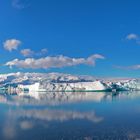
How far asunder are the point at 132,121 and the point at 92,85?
8138 centimetres

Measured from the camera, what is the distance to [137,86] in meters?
120

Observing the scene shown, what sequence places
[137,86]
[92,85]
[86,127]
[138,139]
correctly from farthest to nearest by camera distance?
[137,86] < [92,85] < [86,127] < [138,139]

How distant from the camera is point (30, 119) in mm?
21406

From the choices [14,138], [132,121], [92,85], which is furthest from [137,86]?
[14,138]

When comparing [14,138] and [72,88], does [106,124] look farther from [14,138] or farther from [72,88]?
[72,88]

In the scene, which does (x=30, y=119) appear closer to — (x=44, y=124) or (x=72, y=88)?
(x=44, y=124)

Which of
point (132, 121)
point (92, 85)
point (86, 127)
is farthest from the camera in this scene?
point (92, 85)

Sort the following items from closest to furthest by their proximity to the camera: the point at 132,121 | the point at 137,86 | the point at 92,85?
the point at 132,121 → the point at 92,85 → the point at 137,86

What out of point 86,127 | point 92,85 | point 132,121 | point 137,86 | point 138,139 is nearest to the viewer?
point 138,139

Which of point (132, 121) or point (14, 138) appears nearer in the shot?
point (14, 138)

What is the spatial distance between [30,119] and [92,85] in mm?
80922

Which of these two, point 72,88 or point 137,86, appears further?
point 137,86

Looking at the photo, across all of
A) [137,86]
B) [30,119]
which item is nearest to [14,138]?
[30,119]

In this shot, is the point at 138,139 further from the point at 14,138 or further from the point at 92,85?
the point at 92,85
